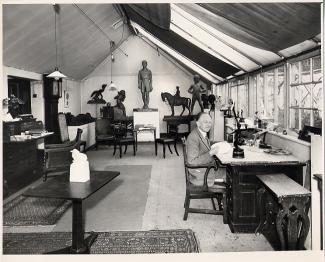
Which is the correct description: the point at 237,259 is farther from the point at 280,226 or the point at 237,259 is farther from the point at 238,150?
the point at 238,150

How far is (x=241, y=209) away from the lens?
365cm

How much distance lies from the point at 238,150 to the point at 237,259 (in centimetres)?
164

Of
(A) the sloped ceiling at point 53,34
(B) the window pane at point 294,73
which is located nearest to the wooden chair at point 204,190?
(B) the window pane at point 294,73

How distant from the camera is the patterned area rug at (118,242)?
3227 millimetres

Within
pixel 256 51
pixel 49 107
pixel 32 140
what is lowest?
pixel 32 140

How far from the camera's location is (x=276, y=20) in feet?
8.85

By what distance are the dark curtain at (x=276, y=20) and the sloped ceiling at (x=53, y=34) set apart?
3.37 meters

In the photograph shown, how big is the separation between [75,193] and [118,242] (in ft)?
2.92

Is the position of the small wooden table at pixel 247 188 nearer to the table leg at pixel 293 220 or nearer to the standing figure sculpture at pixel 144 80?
the table leg at pixel 293 220

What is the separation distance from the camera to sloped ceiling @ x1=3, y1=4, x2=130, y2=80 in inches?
212

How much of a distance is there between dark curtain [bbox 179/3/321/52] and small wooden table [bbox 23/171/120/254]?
1.98 metres

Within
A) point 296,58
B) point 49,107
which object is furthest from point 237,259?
point 49,107

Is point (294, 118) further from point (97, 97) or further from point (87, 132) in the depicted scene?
point (97, 97)

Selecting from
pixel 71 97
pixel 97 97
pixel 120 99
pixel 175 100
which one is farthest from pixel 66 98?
pixel 175 100
